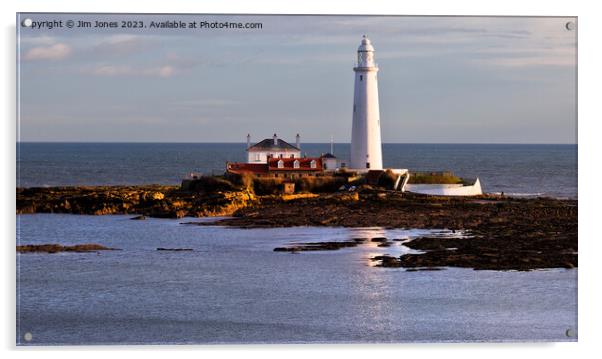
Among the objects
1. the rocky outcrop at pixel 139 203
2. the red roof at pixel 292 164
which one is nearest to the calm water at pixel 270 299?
the rocky outcrop at pixel 139 203

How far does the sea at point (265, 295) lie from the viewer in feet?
38.1

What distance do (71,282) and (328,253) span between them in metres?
3.75

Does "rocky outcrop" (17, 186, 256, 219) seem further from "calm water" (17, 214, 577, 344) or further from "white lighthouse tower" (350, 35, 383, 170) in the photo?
"calm water" (17, 214, 577, 344)

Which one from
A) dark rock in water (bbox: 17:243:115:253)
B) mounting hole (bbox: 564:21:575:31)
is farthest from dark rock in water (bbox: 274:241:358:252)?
mounting hole (bbox: 564:21:575:31)

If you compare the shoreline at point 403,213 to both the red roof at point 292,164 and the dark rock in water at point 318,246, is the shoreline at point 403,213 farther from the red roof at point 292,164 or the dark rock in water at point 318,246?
the red roof at point 292,164

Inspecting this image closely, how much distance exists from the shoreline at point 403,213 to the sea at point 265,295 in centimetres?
54

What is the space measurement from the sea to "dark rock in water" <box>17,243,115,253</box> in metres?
0.19

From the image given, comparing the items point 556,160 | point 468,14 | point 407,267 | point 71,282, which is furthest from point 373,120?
point 556,160

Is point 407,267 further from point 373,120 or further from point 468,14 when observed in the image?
point 373,120

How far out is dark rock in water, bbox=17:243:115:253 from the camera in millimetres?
15065

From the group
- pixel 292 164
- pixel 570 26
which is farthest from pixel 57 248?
pixel 292 164

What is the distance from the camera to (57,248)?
1559 cm

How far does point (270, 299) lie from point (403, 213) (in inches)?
256

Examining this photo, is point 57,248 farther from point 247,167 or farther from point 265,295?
point 247,167
